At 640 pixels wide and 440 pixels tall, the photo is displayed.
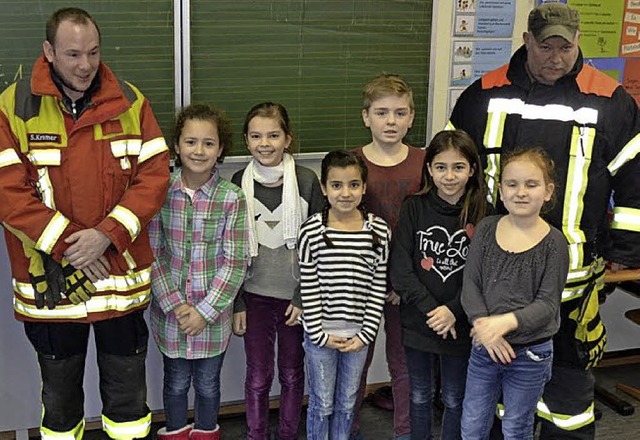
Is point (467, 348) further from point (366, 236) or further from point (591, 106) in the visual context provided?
point (591, 106)

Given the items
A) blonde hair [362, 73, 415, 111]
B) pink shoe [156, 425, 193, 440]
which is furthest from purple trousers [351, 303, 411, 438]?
blonde hair [362, 73, 415, 111]

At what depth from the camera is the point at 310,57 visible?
11.2ft

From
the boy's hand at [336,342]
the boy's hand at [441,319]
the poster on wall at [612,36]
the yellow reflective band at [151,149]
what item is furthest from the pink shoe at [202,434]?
the poster on wall at [612,36]

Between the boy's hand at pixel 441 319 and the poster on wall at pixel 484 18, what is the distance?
4.72 feet

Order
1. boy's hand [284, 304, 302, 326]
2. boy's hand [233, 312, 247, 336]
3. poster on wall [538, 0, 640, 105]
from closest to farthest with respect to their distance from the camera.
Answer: boy's hand [284, 304, 302, 326]
boy's hand [233, 312, 247, 336]
poster on wall [538, 0, 640, 105]

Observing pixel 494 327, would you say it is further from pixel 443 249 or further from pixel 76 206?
pixel 76 206

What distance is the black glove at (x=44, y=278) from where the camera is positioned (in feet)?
8.48

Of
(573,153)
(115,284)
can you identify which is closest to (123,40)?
(115,284)

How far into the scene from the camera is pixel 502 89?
9.40 feet

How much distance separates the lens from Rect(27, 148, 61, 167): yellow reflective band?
254cm

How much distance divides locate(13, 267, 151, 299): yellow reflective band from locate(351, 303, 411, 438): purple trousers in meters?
0.88

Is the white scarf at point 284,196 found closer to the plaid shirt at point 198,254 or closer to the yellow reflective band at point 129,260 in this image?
the plaid shirt at point 198,254

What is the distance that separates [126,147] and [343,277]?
845 millimetres

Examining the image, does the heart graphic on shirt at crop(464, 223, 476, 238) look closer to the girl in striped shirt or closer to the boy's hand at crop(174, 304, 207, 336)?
the girl in striped shirt
